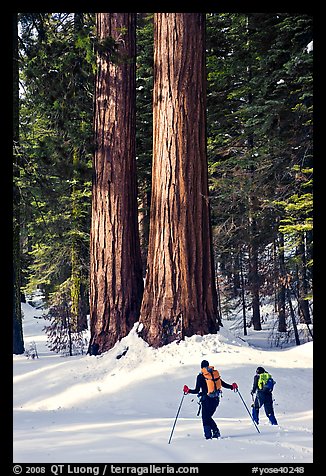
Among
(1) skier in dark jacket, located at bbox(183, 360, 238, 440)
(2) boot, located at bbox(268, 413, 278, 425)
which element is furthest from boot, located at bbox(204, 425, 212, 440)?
(2) boot, located at bbox(268, 413, 278, 425)

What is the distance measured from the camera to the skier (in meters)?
6.88

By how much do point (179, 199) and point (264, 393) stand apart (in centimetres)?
364

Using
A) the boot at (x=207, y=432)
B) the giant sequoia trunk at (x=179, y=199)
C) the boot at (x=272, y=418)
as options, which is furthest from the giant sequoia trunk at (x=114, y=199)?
the boot at (x=207, y=432)

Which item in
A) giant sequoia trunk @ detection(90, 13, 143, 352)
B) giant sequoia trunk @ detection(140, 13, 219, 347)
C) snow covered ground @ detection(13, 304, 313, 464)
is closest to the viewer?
snow covered ground @ detection(13, 304, 313, 464)

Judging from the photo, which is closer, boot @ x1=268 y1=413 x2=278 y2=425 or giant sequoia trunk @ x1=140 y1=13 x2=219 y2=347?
boot @ x1=268 y1=413 x2=278 y2=425

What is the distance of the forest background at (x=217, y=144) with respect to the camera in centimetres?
958

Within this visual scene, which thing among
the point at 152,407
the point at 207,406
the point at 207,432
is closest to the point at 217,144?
the point at 152,407

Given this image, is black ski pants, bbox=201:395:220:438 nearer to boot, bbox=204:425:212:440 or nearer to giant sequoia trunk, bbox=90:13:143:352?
boot, bbox=204:425:212:440

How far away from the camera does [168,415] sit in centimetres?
729

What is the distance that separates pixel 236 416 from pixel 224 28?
1191 centimetres

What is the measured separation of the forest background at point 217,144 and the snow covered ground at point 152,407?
3140 mm

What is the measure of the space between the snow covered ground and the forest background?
10.3ft

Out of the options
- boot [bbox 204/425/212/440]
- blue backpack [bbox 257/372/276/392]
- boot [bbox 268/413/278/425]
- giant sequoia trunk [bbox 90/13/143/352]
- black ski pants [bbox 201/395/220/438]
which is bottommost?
boot [bbox 268/413/278/425]
